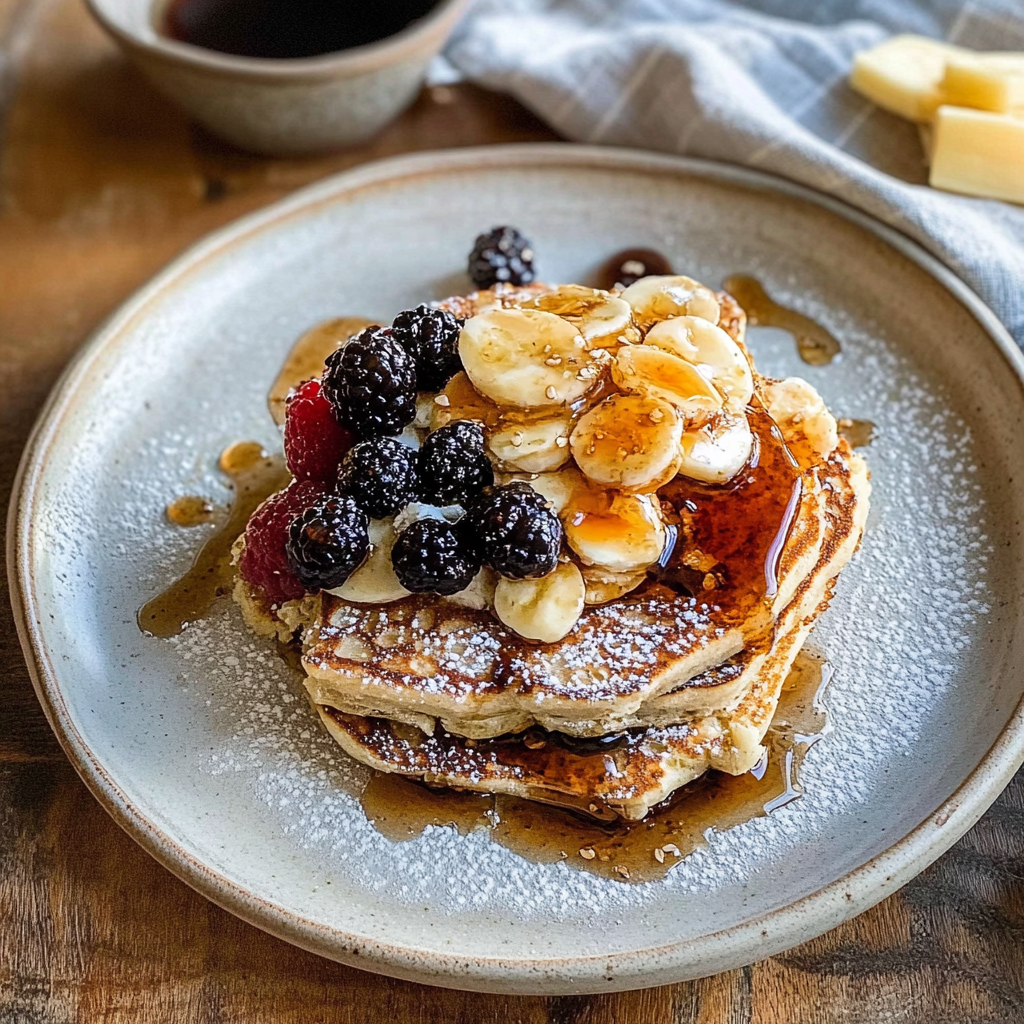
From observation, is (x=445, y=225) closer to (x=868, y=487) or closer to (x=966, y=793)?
(x=868, y=487)

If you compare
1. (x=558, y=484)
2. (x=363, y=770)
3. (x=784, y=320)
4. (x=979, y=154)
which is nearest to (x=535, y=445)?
(x=558, y=484)

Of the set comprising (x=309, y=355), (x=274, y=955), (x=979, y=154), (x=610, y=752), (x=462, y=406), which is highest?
(x=979, y=154)

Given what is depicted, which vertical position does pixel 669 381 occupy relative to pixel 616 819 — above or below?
above

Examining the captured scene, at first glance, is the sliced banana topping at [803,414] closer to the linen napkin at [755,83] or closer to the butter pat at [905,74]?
the linen napkin at [755,83]

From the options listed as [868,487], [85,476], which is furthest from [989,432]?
[85,476]

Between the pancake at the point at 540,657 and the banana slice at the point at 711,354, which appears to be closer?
the pancake at the point at 540,657

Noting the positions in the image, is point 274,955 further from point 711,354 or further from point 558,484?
point 711,354

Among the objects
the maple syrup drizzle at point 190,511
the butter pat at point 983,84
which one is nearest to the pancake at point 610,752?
the maple syrup drizzle at point 190,511
